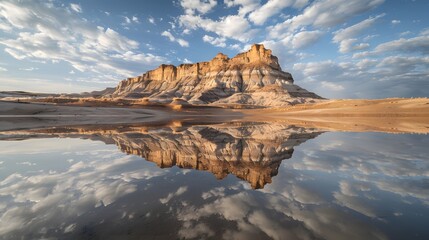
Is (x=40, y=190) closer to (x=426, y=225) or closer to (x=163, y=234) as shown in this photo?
(x=163, y=234)

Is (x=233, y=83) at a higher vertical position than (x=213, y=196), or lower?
higher

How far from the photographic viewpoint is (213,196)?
4383mm

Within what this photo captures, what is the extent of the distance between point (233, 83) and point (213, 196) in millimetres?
135370

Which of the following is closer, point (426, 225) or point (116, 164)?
point (426, 225)

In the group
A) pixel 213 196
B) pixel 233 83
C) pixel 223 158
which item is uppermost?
pixel 233 83

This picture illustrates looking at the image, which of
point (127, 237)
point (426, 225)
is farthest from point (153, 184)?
point (426, 225)

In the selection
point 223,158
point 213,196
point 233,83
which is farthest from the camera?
point 233,83

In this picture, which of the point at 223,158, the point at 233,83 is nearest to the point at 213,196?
the point at 223,158

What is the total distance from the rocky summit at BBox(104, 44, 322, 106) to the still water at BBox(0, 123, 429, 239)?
90.9 metres

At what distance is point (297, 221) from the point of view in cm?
341

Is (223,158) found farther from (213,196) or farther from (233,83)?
(233,83)

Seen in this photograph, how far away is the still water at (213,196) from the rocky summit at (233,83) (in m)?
90.9

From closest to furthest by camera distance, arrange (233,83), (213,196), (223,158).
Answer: (213,196) < (223,158) < (233,83)

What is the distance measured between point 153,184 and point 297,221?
305 cm
